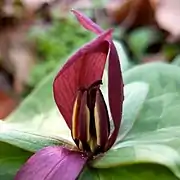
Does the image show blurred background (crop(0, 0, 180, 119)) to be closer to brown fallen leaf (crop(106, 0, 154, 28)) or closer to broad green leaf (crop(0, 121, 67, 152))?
brown fallen leaf (crop(106, 0, 154, 28))

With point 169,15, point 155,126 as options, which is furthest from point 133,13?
point 155,126

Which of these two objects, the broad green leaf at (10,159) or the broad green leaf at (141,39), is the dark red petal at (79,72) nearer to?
the broad green leaf at (10,159)

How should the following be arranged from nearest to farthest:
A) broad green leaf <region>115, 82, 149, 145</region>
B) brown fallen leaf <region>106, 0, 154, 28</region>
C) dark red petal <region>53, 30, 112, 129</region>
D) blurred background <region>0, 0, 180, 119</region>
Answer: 1. dark red petal <region>53, 30, 112, 129</region>
2. broad green leaf <region>115, 82, 149, 145</region>
3. blurred background <region>0, 0, 180, 119</region>
4. brown fallen leaf <region>106, 0, 154, 28</region>

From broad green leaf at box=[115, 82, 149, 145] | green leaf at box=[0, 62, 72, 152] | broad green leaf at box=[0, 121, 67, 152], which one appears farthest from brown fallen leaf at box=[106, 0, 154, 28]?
broad green leaf at box=[0, 121, 67, 152]

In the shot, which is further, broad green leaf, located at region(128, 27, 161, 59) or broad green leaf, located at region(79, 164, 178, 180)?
broad green leaf, located at region(128, 27, 161, 59)

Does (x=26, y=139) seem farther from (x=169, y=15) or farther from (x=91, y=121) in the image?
(x=169, y=15)

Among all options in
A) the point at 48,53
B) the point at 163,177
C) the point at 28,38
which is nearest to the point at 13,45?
the point at 28,38
